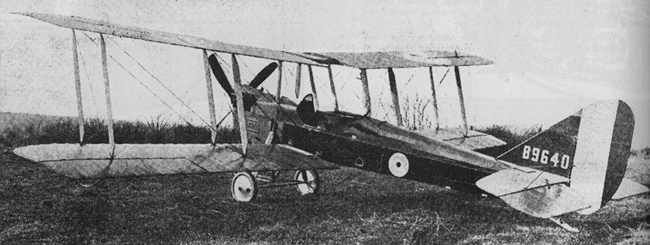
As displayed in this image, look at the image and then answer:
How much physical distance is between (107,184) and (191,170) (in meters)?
1.20

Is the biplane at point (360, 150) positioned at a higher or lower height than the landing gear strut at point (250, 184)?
higher

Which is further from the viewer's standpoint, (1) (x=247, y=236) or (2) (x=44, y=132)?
(2) (x=44, y=132)

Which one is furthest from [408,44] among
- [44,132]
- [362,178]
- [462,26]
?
[44,132]

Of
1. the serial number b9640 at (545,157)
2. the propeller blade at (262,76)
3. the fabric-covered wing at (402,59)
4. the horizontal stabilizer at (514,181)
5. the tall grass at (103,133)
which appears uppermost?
the fabric-covered wing at (402,59)

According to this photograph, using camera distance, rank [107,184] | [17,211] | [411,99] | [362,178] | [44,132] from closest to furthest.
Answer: [17,211] → [107,184] → [44,132] → [362,178] → [411,99]

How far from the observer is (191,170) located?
5621 millimetres

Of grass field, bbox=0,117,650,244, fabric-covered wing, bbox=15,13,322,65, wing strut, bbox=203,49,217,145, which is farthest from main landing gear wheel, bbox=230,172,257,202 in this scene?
fabric-covered wing, bbox=15,13,322,65

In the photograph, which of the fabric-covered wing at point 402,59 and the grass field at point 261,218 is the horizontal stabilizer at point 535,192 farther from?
the fabric-covered wing at point 402,59

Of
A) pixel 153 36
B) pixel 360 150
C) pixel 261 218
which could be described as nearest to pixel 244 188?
pixel 261 218

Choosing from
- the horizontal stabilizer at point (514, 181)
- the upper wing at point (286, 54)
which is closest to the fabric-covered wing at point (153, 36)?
the upper wing at point (286, 54)

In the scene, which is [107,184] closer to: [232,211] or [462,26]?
[232,211]

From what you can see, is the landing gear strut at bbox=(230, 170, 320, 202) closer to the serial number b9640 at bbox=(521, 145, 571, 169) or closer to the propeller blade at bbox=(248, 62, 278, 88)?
the propeller blade at bbox=(248, 62, 278, 88)

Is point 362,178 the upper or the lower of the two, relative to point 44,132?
lower

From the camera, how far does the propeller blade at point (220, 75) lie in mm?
7097
